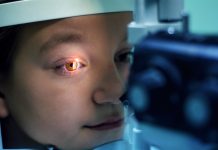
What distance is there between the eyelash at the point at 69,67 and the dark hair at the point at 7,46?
84mm

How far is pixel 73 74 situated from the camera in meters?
0.63

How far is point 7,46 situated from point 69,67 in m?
0.11

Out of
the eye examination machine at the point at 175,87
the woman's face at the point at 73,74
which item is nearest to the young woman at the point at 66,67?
the woman's face at the point at 73,74

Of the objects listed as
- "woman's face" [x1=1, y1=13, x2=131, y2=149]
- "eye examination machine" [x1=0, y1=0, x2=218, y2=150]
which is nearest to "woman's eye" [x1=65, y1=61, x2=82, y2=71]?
"woman's face" [x1=1, y1=13, x2=131, y2=149]

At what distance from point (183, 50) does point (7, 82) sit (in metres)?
0.37

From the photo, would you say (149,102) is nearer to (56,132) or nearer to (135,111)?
(135,111)

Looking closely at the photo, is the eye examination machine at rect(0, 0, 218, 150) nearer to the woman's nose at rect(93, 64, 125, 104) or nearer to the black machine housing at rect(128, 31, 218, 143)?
the black machine housing at rect(128, 31, 218, 143)

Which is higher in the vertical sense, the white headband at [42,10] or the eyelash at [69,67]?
the white headband at [42,10]

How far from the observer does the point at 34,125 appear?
25.9 inches

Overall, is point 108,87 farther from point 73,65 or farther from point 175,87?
point 175,87

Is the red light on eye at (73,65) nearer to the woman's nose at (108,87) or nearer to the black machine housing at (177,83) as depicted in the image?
the woman's nose at (108,87)

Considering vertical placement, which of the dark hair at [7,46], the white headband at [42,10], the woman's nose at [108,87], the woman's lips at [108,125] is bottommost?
the woman's lips at [108,125]

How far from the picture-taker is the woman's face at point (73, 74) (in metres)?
0.61

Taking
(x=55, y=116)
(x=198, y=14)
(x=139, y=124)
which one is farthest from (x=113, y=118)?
(x=198, y=14)
